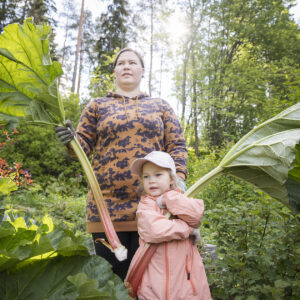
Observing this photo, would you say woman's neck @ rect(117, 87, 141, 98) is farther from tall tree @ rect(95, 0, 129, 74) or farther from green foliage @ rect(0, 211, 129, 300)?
tall tree @ rect(95, 0, 129, 74)

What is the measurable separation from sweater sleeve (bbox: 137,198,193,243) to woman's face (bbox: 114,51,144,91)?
3.34ft

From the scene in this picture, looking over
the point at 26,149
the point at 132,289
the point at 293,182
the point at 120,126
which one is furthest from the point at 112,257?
the point at 26,149

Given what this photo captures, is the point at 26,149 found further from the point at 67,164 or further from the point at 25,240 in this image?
the point at 25,240

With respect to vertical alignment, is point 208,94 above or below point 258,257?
above

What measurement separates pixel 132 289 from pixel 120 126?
1030 millimetres

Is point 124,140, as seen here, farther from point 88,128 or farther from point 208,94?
point 208,94

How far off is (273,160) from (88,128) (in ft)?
4.18

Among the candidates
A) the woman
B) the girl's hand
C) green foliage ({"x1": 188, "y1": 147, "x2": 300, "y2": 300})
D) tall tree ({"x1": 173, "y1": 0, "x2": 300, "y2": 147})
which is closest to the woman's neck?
the woman

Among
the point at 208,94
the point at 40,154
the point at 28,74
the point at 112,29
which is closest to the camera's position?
the point at 28,74

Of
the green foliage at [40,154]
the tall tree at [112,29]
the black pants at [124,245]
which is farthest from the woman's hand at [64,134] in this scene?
the tall tree at [112,29]

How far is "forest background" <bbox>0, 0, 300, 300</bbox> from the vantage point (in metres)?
2.32

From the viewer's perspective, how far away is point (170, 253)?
1421 mm

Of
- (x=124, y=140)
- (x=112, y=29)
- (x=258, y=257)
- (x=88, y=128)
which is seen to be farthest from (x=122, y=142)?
(x=112, y=29)

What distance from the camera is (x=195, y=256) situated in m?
1.49
